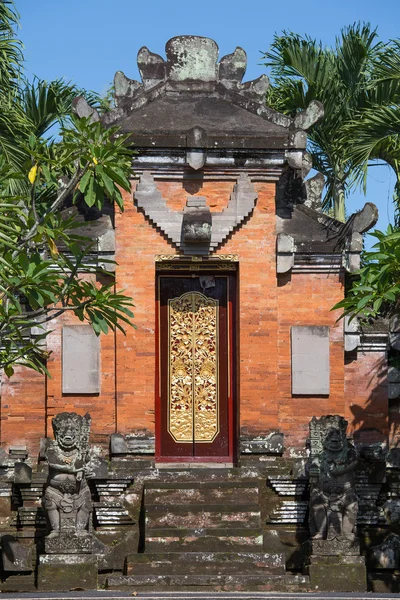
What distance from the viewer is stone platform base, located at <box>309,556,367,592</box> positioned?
16000 mm

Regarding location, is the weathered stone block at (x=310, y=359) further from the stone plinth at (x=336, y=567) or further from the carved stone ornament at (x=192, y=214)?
the stone plinth at (x=336, y=567)

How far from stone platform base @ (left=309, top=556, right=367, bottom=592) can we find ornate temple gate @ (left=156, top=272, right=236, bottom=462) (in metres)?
2.71

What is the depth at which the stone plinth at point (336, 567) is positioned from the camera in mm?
16000

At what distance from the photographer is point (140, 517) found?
17.2 meters

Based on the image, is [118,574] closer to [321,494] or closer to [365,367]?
[321,494]

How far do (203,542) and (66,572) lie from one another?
166 centimetres

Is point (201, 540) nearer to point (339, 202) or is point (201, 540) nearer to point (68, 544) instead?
point (68, 544)

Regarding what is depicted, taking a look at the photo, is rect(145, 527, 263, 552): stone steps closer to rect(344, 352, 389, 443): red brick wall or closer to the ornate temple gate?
the ornate temple gate

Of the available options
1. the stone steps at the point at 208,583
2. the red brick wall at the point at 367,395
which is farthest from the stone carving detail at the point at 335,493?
the red brick wall at the point at 367,395

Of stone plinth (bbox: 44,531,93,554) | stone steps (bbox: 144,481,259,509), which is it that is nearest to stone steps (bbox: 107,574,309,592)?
stone plinth (bbox: 44,531,93,554)

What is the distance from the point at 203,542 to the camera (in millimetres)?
16422

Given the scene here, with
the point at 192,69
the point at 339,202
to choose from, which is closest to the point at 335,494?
the point at 192,69

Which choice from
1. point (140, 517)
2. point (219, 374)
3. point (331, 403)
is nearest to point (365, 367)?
point (331, 403)

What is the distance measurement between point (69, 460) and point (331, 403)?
3.82 meters
